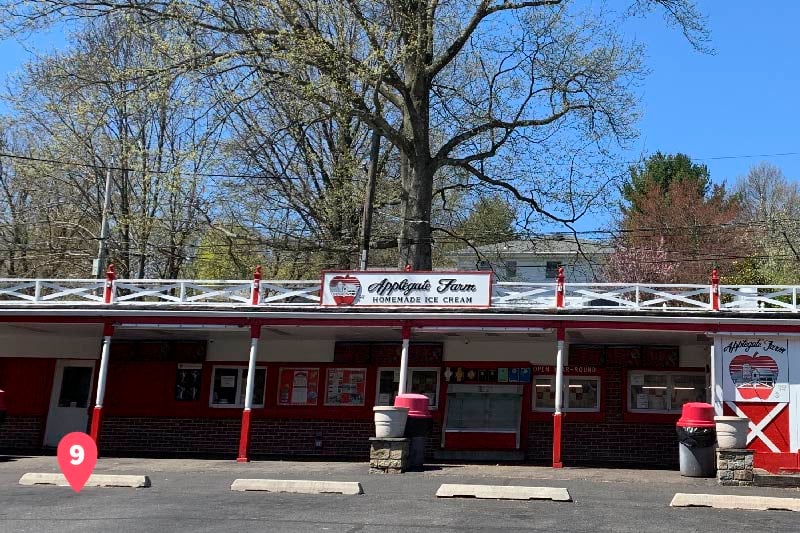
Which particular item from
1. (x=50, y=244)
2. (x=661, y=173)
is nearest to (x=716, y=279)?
(x=50, y=244)

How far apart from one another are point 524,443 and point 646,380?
3264 mm

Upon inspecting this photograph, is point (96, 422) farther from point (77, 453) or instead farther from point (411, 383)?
point (77, 453)

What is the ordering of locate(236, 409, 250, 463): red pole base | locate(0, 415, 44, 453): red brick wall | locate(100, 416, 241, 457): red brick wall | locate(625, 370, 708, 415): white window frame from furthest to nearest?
locate(0, 415, 44, 453): red brick wall
locate(100, 416, 241, 457): red brick wall
locate(625, 370, 708, 415): white window frame
locate(236, 409, 250, 463): red pole base

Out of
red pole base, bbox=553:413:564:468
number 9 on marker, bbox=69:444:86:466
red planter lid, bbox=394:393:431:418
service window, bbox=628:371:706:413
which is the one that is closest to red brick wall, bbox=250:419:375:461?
red planter lid, bbox=394:393:431:418

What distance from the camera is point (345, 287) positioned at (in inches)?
756

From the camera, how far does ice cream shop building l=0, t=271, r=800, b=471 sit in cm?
1759

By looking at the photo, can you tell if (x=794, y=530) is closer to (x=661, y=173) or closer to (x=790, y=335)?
(x=790, y=335)

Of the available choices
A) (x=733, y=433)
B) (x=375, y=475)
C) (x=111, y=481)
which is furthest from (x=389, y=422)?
(x=733, y=433)

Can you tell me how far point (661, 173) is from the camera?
4850 cm

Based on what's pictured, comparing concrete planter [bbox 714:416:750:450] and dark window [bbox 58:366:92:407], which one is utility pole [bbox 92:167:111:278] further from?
concrete planter [bbox 714:416:750:450]

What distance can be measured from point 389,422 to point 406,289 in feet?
13.2

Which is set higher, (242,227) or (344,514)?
(242,227)

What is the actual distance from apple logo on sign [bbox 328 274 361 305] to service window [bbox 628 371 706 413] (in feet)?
22.8

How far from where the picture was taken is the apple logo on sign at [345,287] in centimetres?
1916
